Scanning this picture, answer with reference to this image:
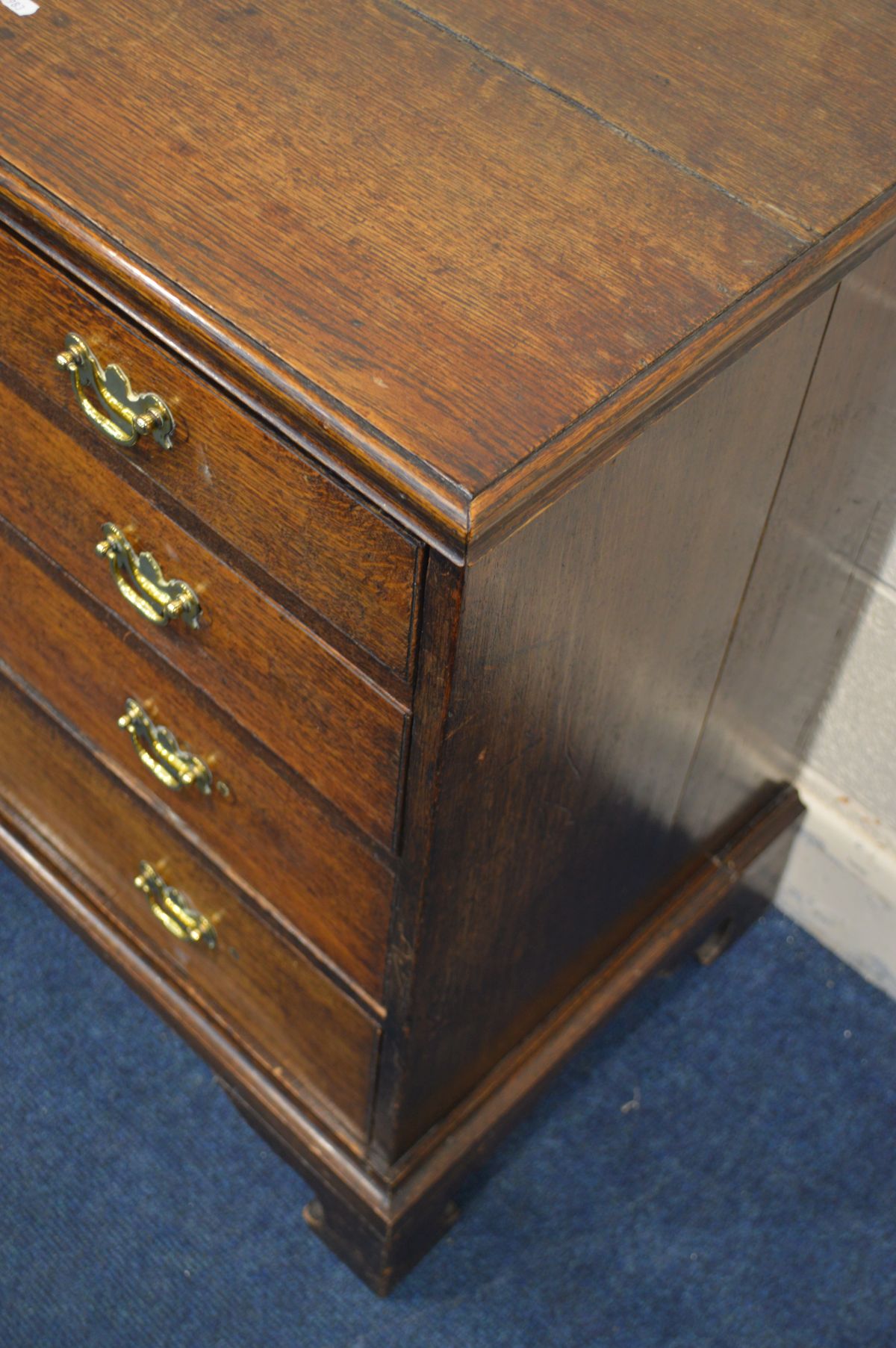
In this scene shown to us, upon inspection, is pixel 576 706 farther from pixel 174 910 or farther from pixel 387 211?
pixel 174 910

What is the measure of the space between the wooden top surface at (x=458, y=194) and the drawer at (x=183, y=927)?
0.51 meters

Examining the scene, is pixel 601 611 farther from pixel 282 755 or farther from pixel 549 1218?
pixel 549 1218

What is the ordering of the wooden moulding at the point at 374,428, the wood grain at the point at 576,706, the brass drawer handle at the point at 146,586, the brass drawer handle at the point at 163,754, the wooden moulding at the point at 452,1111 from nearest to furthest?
the wooden moulding at the point at 374,428 → the wood grain at the point at 576,706 → the brass drawer handle at the point at 146,586 → the brass drawer handle at the point at 163,754 → the wooden moulding at the point at 452,1111

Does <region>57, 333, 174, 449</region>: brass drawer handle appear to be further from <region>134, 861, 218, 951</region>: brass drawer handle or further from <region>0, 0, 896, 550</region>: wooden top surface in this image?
<region>134, 861, 218, 951</region>: brass drawer handle

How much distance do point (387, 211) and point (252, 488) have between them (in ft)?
0.51

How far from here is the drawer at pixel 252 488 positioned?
0.69 metres

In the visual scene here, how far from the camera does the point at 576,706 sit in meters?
0.86

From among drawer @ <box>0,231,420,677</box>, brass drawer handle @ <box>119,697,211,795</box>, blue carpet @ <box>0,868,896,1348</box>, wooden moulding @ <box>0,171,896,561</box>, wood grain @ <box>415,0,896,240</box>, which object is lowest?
blue carpet @ <box>0,868,896,1348</box>

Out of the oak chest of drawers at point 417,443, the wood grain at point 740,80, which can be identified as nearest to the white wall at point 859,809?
the oak chest of drawers at point 417,443

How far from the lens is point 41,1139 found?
128 cm

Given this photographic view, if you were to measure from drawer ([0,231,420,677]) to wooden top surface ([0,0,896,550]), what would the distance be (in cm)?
3

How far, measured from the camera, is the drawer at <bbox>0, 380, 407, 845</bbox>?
2.58ft

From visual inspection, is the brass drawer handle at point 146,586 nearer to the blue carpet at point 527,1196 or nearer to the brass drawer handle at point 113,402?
the brass drawer handle at point 113,402

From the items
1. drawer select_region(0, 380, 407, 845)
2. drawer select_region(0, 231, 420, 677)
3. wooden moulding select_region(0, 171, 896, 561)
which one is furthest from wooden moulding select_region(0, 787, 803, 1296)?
wooden moulding select_region(0, 171, 896, 561)
